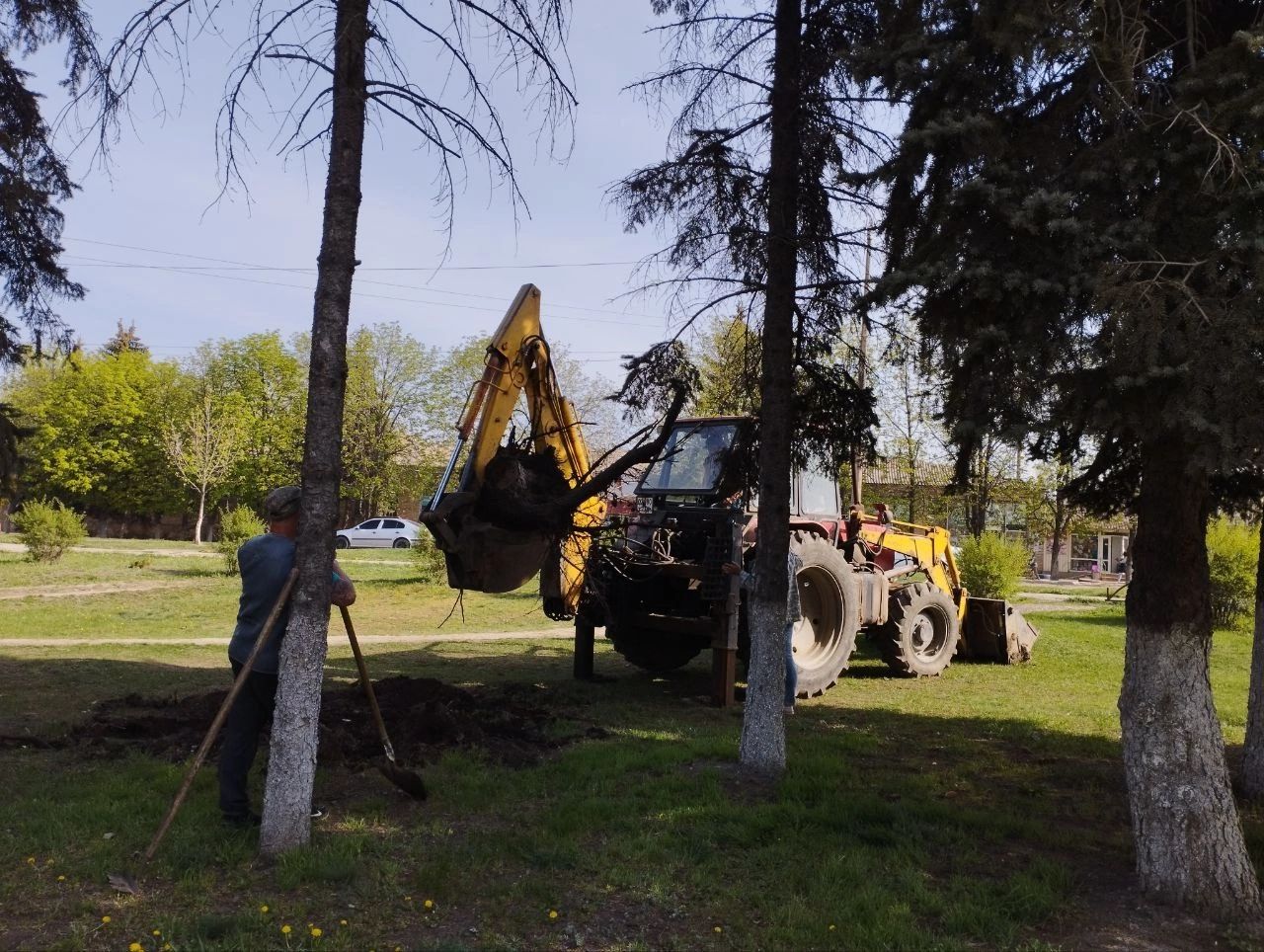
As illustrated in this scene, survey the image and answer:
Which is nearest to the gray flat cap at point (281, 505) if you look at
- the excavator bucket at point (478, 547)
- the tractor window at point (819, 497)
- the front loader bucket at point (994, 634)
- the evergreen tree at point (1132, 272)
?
the excavator bucket at point (478, 547)

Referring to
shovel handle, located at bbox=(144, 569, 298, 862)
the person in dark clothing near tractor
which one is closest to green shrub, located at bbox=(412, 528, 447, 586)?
the person in dark clothing near tractor

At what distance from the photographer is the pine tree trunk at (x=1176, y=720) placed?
4469 mm

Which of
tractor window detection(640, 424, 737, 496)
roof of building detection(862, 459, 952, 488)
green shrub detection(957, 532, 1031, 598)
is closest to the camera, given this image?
tractor window detection(640, 424, 737, 496)

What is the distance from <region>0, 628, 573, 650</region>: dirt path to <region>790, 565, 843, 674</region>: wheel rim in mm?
5877

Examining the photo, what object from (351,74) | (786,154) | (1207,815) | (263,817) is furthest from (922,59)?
(263,817)

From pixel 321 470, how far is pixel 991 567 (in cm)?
1624

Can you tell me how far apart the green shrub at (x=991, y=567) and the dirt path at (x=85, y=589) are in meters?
16.0

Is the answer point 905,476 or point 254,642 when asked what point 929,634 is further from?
point 905,476

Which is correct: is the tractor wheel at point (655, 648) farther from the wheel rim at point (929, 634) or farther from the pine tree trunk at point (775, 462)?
the pine tree trunk at point (775, 462)

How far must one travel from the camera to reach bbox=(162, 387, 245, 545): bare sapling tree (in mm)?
40469

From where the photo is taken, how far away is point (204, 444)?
40.5 meters

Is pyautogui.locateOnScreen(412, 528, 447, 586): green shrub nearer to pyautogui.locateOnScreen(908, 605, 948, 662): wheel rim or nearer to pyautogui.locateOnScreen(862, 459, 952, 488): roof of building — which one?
pyautogui.locateOnScreen(862, 459, 952, 488): roof of building

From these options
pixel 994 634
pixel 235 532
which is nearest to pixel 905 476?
pixel 994 634

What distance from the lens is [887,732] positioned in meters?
8.47
